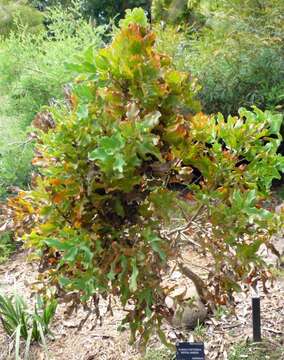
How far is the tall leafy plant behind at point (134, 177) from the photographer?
1298 mm

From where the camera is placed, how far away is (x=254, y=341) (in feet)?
6.97

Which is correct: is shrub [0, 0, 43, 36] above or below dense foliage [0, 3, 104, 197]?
above

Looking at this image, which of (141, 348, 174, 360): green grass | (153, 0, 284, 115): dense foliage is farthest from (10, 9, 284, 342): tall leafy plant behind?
(153, 0, 284, 115): dense foliage

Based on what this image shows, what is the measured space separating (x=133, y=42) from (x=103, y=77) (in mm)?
124

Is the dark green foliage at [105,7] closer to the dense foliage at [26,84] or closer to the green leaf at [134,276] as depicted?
the dense foliage at [26,84]

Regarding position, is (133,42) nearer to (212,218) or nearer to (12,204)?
(212,218)

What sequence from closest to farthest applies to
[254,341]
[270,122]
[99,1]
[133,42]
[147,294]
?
[133,42] → [147,294] → [270,122] → [254,341] → [99,1]

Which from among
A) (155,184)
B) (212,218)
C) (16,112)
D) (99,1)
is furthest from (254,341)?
(99,1)

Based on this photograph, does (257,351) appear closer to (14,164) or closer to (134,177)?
(134,177)

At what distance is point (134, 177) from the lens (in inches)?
53.4

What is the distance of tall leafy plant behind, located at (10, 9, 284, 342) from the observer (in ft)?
4.26

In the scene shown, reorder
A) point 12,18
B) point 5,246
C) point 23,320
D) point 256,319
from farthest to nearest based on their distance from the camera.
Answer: point 12,18 < point 5,246 < point 23,320 < point 256,319

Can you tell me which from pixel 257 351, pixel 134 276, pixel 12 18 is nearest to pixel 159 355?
pixel 257 351

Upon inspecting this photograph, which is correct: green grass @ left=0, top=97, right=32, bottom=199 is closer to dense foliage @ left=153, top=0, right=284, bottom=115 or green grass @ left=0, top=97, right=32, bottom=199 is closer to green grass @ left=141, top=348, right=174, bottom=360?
dense foliage @ left=153, top=0, right=284, bottom=115
